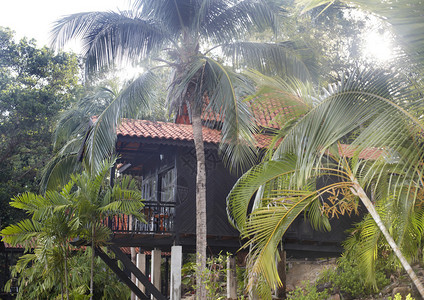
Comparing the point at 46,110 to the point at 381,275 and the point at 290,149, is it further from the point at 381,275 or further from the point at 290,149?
the point at 290,149

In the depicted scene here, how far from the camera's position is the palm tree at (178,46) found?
1072 cm

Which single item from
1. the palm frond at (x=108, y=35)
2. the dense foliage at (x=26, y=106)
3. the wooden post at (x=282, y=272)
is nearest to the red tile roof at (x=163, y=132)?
the palm frond at (x=108, y=35)

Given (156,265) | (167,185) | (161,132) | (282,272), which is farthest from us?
(282,272)

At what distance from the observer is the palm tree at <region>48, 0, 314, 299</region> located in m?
10.7

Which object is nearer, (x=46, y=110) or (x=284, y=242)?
(x=284, y=242)

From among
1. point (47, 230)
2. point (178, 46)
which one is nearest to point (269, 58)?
point (178, 46)

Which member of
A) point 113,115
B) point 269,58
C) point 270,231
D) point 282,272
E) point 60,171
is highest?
point 269,58

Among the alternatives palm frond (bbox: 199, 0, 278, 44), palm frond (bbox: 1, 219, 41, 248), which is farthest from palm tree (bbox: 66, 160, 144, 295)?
palm frond (bbox: 199, 0, 278, 44)

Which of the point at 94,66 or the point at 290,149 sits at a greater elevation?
the point at 94,66

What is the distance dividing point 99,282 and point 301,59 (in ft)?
33.8

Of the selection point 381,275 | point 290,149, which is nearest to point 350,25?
point 381,275

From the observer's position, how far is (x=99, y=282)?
1692 cm

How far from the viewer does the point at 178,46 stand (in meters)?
11.7

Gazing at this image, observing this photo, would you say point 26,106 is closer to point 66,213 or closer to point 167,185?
point 167,185
